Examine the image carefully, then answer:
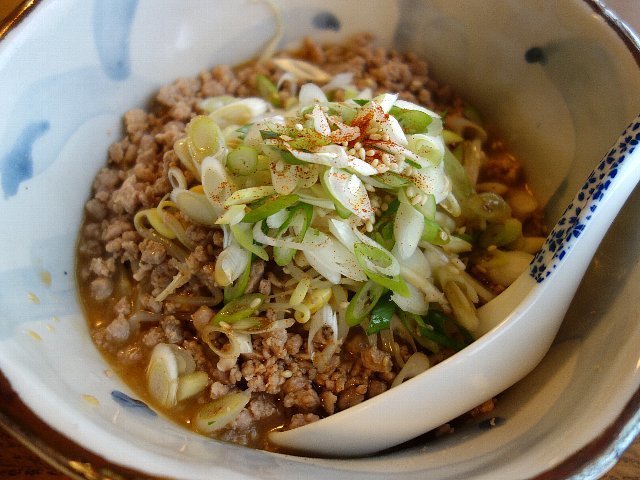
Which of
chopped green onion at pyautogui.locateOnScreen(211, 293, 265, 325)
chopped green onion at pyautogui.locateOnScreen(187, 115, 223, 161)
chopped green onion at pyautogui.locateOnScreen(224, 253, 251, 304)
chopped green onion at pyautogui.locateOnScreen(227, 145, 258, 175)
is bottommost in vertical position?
chopped green onion at pyautogui.locateOnScreen(211, 293, 265, 325)

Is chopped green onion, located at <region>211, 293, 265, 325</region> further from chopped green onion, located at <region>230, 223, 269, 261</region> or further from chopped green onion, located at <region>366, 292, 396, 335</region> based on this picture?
chopped green onion, located at <region>366, 292, 396, 335</region>

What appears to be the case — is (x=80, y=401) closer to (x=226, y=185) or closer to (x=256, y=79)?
(x=226, y=185)

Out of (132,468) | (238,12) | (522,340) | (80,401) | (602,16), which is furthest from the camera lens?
(238,12)

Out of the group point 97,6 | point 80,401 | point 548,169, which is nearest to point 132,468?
point 80,401

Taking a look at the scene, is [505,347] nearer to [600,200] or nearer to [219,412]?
[600,200]

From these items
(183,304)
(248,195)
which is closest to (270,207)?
(248,195)

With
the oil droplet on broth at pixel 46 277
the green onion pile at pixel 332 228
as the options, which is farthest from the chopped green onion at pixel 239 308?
the oil droplet on broth at pixel 46 277

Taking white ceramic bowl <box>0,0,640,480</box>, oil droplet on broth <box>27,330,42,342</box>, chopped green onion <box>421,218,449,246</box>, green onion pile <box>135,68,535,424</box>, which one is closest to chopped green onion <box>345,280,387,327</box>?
green onion pile <box>135,68,535,424</box>
